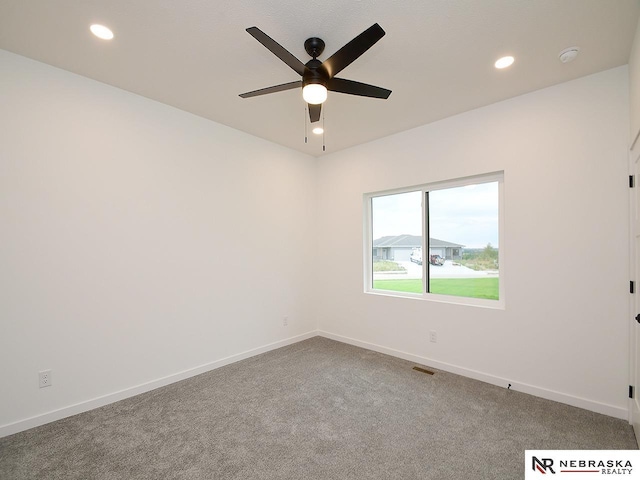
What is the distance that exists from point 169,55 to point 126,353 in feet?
8.36

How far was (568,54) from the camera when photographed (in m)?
2.16

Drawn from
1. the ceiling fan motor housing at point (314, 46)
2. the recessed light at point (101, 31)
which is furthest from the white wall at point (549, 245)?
the recessed light at point (101, 31)

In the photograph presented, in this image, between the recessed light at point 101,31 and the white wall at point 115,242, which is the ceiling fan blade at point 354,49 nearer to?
the recessed light at point 101,31

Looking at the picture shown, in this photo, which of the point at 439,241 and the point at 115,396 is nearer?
the point at 115,396

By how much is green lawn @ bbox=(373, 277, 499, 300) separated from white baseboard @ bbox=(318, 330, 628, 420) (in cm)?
77

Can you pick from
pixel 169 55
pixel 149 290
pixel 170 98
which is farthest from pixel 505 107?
pixel 149 290

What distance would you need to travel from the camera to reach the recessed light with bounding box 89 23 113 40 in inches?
76.6

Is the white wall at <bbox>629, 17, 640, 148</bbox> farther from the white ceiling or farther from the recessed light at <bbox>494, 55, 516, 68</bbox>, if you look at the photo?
the recessed light at <bbox>494, 55, 516, 68</bbox>

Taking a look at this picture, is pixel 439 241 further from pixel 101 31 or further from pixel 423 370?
pixel 101 31

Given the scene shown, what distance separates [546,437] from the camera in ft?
6.85

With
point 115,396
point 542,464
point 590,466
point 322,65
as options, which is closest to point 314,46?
point 322,65

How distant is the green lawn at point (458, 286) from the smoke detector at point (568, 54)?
1.94 meters

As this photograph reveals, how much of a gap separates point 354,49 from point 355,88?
37cm

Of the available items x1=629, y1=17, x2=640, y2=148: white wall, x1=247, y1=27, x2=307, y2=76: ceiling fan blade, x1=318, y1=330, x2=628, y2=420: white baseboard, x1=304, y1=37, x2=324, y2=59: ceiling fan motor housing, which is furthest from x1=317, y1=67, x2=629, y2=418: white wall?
x1=247, y1=27, x2=307, y2=76: ceiling fan blade
